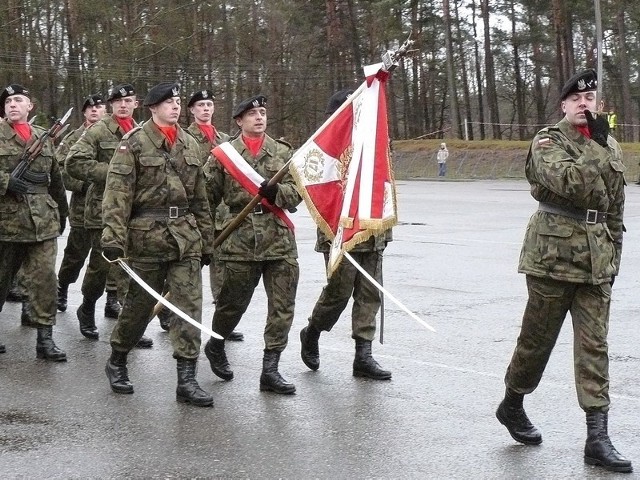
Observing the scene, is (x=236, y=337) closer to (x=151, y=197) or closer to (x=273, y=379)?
(x=273, y=379)

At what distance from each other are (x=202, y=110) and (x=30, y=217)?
1.86 meters

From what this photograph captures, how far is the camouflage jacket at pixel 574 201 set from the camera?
5594 millimetres

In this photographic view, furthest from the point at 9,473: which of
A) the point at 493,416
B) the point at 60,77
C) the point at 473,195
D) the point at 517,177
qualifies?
the point at 60,77

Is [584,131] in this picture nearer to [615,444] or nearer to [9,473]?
[615,444]

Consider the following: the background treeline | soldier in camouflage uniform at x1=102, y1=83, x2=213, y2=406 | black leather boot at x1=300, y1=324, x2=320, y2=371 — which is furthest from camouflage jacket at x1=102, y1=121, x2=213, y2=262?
the background treeline

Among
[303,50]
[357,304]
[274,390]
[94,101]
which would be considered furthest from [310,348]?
[303,50]

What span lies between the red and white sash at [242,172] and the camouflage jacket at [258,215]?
0.05 metres

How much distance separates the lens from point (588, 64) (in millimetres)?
58875

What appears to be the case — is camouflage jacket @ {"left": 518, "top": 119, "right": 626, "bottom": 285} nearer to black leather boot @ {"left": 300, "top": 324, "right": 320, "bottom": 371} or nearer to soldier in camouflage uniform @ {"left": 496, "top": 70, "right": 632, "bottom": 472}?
soldier in camouflage uniform @ {"left": 496, "top": 70, "right": 632, "bottom": 472}

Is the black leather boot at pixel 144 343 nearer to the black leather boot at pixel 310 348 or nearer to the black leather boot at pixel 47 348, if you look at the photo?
the black leather boot at pixel 47 348

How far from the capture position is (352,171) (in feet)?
22.7

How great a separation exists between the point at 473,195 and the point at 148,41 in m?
26.8

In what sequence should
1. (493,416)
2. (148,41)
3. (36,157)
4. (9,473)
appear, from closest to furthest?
(9,473), (493,416), (36,157), (148,41)

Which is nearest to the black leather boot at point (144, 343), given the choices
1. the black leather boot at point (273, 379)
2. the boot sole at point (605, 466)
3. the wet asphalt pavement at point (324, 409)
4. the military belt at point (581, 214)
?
the wet asphalt pavement at point (324, 409)
